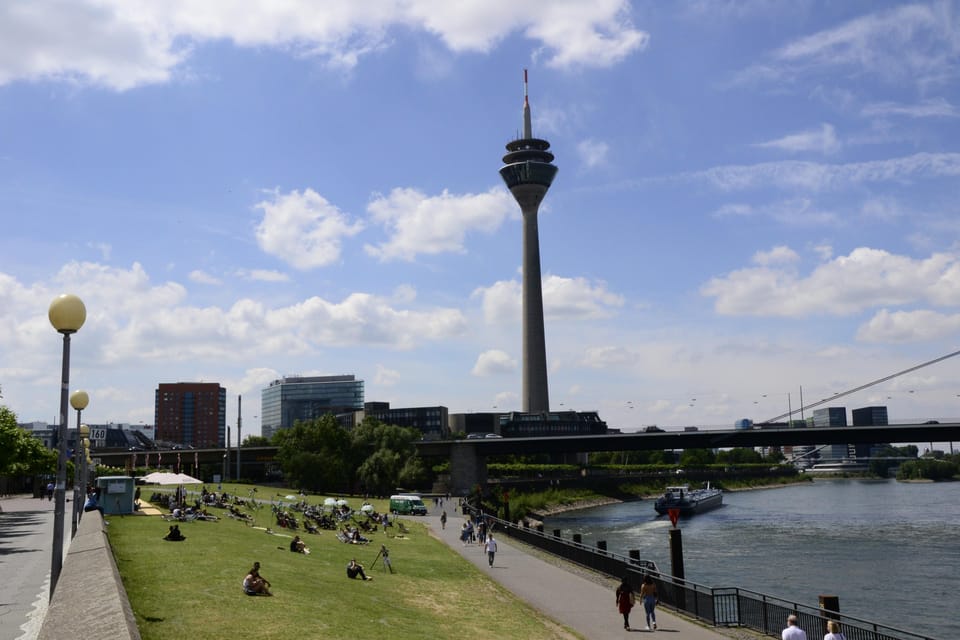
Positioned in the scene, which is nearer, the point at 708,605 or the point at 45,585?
the point at 45,585

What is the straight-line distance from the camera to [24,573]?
26656mm

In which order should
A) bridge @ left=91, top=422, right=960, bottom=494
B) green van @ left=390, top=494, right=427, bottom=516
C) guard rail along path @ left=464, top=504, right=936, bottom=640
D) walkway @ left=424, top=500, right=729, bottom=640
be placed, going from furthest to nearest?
bridge @ left=91, top=422, right=960, bottom=494, green van @ left=390, top=494, right=427, bottom=516, walkway @ left=424, top=500, right=729, bottom=640, guard rail along path @ left=464, top=504, right=936, bottom=640

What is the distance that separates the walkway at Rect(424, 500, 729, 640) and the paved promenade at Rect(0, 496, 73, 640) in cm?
1487

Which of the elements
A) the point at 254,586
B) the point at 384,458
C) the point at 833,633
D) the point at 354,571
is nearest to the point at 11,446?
the point at 354,571

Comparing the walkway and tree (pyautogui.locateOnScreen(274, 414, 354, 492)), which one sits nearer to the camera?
the walkway

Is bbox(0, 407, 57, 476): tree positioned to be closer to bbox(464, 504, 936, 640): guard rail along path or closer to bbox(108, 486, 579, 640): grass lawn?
bbox(108, 486, 579, 640): grass lawn

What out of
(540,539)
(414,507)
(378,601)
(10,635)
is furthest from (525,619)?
(414,507)

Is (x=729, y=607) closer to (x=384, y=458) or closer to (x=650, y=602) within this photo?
(x=650, y=602)

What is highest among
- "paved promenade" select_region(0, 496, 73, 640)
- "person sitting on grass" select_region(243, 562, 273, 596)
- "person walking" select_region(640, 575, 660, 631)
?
Answer: "person sitting on grass" select_region(243, 562, 273, 596)

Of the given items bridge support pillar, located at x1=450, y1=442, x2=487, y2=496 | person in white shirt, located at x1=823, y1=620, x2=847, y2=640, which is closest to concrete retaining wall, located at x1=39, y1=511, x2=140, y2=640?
person in white shirt, located at x1=823, y1=620, x2=847, y2=640

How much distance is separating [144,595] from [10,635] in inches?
108

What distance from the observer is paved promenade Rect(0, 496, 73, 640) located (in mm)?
18705

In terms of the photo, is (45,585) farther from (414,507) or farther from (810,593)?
(414,507)

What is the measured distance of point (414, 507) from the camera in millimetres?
74250
